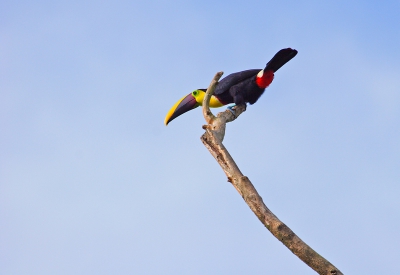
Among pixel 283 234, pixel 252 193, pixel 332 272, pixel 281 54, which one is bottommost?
pixel 332 272

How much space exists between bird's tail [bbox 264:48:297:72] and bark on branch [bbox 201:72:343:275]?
4.64 feet

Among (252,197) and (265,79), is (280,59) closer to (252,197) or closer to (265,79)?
(265,79)

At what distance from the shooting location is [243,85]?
7027 millimetres

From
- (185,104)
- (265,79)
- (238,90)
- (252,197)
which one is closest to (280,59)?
(265,79)

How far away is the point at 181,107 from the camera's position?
7.39 metres

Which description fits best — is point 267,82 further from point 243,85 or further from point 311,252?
point 311,252

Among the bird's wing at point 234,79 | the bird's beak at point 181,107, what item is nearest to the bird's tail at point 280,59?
the bird's wing at point 234,79

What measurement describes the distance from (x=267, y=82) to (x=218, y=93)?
2.30 feet

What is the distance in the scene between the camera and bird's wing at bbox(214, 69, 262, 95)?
276 inches

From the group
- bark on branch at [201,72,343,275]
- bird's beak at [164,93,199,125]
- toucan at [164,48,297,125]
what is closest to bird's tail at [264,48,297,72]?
toucan at [164,48,297,125]

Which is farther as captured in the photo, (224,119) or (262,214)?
(224,119)

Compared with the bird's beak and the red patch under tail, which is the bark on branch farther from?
the bird's beak

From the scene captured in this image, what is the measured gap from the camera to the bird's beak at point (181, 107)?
7.39 meters

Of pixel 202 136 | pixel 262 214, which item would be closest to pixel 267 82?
pixel 202 136
